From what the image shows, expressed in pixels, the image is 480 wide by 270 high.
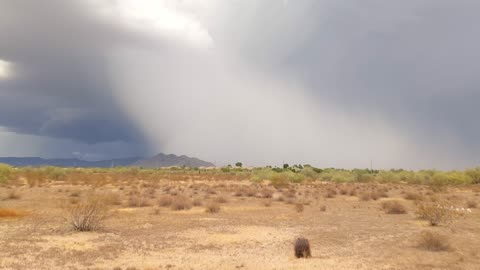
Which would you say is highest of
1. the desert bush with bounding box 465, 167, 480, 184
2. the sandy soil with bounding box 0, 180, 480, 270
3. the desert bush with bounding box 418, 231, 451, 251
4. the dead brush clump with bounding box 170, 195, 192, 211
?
the desert bush with bounding box 465, 167, 480, 184

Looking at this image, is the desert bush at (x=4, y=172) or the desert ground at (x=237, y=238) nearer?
the desert ground at (x=237, y=238)

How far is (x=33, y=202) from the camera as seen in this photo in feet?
127

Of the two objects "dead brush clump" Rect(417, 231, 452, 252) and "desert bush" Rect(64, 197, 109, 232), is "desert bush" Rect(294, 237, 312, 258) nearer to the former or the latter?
"dead brush clump" Rect(417, 231, 452, 252)

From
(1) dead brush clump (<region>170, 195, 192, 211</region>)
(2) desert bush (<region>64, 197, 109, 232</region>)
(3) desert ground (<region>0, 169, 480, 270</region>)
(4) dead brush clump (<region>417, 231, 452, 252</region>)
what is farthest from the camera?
(1) dead brush clump (<region>170, 195, 192, 211</region>)

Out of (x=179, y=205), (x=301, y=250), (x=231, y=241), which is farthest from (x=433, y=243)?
(x=179, y=205)

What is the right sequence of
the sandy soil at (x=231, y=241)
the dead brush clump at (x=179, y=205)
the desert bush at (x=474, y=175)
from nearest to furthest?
the sandy soil at (x=231, y=241), the dead brush clump at (x=179, y=205), the desert bush at (x=474, y=175)

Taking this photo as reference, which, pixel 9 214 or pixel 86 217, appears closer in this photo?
pixel 86 217

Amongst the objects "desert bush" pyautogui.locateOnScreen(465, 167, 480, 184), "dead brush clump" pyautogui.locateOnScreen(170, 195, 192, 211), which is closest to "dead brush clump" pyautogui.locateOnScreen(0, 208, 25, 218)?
"dead brush clump" pyautogui.locateOnScreen(170, 195, 192, 211)

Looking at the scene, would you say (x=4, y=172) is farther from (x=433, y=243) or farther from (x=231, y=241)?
(x=433, y=243)

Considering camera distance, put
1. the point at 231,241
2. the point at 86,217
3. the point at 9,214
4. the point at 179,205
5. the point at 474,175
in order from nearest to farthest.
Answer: the point at 231,241 → the point at 86,217 → the point at 9,214 → the point at 179,205 → the point at 474,175

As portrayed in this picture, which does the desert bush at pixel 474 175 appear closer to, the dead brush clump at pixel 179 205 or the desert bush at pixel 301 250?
the dead brush clump at pixel 179 205

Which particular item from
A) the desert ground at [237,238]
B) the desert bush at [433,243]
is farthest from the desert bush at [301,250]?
the desert bush at [433,243]

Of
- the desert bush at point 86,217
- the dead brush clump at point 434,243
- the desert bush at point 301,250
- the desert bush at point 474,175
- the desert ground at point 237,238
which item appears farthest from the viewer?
the desert bush at point 474,175

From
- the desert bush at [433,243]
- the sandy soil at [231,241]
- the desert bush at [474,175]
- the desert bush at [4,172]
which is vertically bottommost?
the sandy soil at [231,241]
